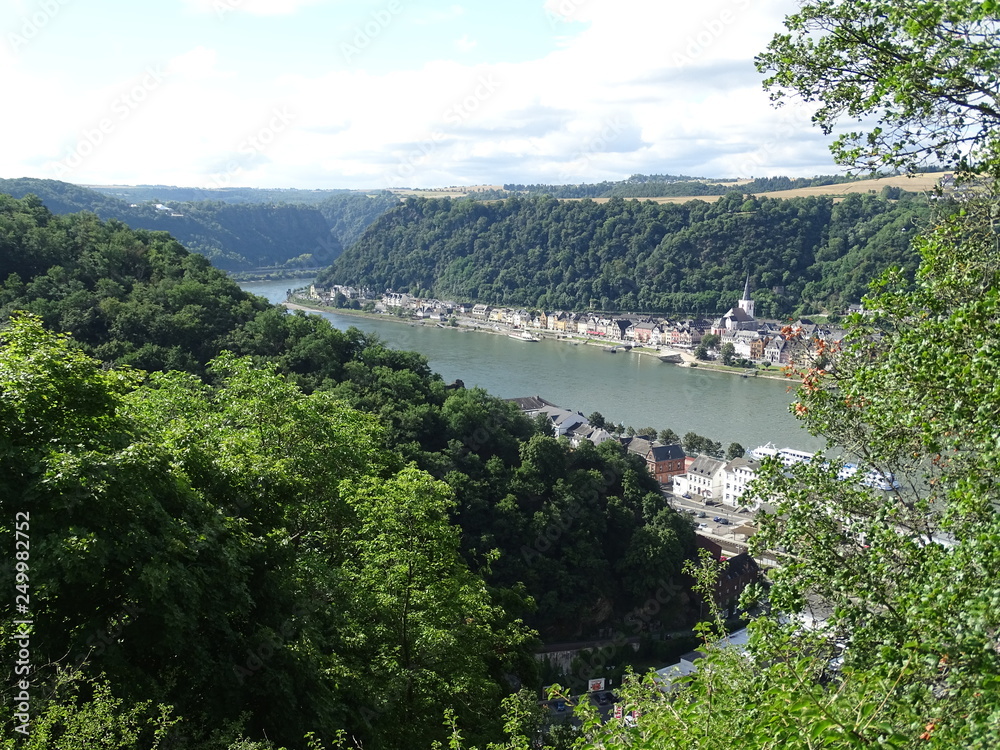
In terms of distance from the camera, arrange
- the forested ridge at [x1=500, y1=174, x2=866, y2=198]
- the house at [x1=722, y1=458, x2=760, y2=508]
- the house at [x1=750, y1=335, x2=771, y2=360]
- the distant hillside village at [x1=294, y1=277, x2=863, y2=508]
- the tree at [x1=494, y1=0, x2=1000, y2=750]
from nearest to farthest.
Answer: the tree at [x1=494, y1=0, x2=1000, y2=750] → the house at [x1=722, y1=458, x2=760, y2=508] → the distant hillside village at [x1=294, y1=277, x2=863, y2=508] → the house at [x1=750, y1=335, x2=771, y2=360] → the forested ridge at [x1=500, y1=174, x2=866, y2=198]

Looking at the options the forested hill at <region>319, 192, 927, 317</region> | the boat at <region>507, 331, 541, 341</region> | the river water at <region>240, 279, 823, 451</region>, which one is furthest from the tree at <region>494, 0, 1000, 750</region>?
the boat at <region>507, 331, 541, 341</region>

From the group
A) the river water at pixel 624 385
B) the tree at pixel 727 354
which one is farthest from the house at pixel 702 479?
the tree at pixel 727 354

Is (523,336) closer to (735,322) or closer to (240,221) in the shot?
(735,322)

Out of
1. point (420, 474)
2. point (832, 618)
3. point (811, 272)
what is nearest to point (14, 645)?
point (420, 474)

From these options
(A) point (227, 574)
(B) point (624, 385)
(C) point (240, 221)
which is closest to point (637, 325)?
(B) point (624, 385)

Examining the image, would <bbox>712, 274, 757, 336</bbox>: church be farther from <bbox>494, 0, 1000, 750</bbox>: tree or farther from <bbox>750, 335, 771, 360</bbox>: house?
A: <bbox>494, 0, 1000, 750</bbox>: tree

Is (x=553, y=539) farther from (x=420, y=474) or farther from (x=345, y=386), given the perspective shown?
(x=420, y=474)
